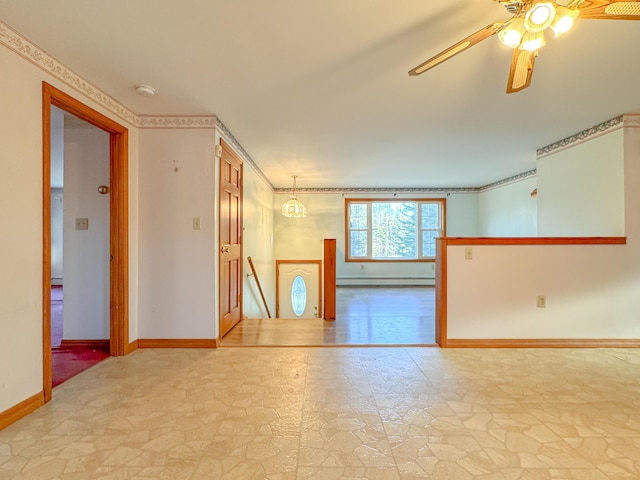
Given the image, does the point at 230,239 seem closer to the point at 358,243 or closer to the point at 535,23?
the point at 535,23

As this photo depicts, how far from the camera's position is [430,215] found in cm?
707

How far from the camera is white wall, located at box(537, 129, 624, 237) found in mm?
2975

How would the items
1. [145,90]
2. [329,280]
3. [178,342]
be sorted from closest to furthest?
[145,90] → [178,342] → [329,280]

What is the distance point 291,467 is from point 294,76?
2307mm

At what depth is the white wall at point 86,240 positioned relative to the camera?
2.91 metres

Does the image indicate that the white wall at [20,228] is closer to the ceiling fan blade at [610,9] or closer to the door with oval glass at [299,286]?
the ceiling fan blade at [610,9]

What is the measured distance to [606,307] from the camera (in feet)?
9.68

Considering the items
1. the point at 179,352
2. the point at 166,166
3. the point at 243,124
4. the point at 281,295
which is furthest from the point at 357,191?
the point at 179,352

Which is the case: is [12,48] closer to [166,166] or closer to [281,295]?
[166,166]

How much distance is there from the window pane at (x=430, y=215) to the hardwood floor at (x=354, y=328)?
2.50 m

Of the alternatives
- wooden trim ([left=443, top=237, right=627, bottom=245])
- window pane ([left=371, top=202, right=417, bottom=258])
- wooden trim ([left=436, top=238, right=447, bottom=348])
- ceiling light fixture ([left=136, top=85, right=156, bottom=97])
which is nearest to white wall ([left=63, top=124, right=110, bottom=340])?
ceiling light fixture ([left=136, top=85, right=156, bottom=97])

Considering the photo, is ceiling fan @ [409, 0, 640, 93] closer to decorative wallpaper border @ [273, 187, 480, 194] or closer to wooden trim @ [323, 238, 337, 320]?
wooden trim @ [323, 238, 337, 320]

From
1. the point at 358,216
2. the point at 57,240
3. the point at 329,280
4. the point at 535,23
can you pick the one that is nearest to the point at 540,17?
the point at 535,23

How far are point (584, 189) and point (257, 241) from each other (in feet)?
14.4
